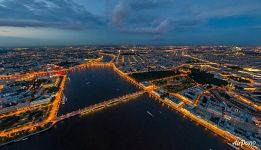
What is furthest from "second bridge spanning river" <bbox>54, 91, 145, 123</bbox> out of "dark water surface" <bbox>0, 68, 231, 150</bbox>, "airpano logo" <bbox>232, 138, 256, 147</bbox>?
"airpano logo" <bbox>232, 138, 256, 147</bbox>

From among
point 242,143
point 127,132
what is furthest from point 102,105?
point 242,143

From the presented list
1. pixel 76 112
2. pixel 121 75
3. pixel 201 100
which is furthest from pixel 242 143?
pixel 121 75

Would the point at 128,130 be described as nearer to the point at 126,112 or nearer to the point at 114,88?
the point at 126,112

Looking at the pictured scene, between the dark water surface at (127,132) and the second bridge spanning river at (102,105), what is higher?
the second bridge spanning river at (102,105)

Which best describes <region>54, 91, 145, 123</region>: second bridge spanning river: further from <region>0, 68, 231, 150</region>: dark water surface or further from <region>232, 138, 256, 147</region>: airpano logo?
<region>232, 138, 256, 147</region>: airpano logo

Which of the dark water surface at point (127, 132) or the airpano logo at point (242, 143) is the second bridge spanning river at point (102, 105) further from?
the airpano logo at point (242, 143)

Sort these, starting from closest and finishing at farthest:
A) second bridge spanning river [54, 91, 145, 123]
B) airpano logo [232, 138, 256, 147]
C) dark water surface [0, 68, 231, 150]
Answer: airpano logo [232, 138, 256, 147] → dark water surface [0, 68, 231, 150] → second bridge spanning river [54, 91, 145, 123]

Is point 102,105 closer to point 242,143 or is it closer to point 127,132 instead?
point 127,132

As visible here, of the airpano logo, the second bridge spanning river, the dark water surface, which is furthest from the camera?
the second bridge spanning river

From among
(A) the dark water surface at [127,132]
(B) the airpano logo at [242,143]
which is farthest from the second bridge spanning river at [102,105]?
(B) the airpano logo at [242,143]
